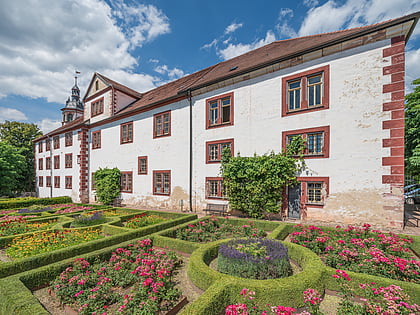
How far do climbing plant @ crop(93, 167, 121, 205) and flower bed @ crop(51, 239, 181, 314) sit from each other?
1544 cm

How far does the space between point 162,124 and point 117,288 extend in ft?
46.9

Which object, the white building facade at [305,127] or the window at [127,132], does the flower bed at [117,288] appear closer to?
the white building facade at [305,127]

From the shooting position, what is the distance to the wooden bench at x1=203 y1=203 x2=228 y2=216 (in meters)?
13.5

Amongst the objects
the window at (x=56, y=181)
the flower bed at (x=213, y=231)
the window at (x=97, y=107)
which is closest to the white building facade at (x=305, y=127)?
the flower bed at (x=213, y=231)

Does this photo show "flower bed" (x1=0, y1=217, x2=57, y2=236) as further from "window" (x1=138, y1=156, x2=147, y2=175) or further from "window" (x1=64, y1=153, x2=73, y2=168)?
"window" (x1=64, y1=153, x2=73, y2=168)

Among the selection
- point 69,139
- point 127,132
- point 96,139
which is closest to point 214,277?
point 127,132

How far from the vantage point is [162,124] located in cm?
1772

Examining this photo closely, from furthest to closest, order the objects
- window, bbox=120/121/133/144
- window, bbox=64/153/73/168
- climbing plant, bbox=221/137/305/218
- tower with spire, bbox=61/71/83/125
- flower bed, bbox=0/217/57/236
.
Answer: tower with spire, bbox=61/71/83/125, window, bbox=64/153/73/168, window, bbox=120/121/133/144, climbing plant, bbox=221/137/305/218, flower bed, bbox=0/217/57/236

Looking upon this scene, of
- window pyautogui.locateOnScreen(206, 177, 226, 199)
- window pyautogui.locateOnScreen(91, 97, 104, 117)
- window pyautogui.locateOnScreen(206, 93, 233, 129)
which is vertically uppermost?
window pyautogui.locateOnScreen(91, 97, 104, 117)

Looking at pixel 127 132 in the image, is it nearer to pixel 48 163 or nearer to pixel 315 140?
pixel 315 140

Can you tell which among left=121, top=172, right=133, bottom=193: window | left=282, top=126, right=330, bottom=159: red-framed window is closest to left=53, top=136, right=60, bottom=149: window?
left=121, top=172, right=133, bottom=193: window

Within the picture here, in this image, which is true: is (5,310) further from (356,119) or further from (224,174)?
(356,119)

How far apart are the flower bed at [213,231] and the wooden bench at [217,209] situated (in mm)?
2861

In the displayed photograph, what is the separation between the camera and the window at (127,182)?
19859 mm
